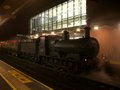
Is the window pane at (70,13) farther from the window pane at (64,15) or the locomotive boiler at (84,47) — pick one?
the locomotive boiler at (84,47)

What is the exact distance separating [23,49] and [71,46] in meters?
15.8

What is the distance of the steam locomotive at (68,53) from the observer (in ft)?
50.0

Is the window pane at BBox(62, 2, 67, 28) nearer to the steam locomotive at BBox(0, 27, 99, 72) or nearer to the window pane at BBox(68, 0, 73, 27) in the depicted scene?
the window pane at BBox(68, 0, 73, 27)

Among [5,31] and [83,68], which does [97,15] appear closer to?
[83,68]

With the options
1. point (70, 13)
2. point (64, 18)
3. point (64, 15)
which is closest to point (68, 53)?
point (70, 13)

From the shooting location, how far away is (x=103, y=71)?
56.6 ft

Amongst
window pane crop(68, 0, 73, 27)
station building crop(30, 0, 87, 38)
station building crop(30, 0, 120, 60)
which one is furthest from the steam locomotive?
window pane crop(68, 0, 73, 27)

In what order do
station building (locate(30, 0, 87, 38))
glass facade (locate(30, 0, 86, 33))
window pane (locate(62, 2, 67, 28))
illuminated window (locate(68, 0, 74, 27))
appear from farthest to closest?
1. window pane (locate(62, 2, 67, 28))
2. illuminated window (locate(68, 0, 74, 27))
3. glass facade (locate(30, 0, 86, 33))
4. station building (locate(30, 0, 87, 38))

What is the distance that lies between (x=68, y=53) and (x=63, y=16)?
27.8 m

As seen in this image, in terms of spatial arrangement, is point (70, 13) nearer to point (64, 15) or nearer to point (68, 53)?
point (64, 15)

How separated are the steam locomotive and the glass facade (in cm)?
1599

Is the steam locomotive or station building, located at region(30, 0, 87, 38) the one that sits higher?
station building, located at region(30, 0, 87, 38)

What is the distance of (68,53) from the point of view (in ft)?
55.3

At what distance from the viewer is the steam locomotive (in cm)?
1524
